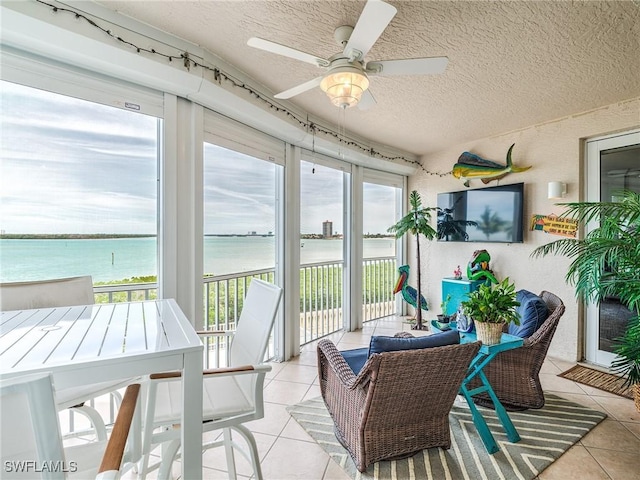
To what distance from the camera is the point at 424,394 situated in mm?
1615

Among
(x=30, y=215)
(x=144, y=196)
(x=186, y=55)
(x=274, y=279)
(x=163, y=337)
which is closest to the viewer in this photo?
(x=163, y=337)

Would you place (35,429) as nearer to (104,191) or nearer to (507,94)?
(104,191)

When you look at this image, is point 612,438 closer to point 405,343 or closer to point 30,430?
point 405,343

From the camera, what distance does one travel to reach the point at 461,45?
6.65 feet

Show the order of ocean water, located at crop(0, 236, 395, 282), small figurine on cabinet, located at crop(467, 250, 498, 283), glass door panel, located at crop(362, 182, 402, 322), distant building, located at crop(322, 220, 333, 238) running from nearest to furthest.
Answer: ocean water, located at crop(0, 236, 395, 282), small figurine on cabinet, located at crop(467, 250, 498, 283), distant building, located at crop(322, 220, 333, 238), glass door panel, located at crop(362, 182, 402, 322)

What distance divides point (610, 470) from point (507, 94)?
9.28 ft

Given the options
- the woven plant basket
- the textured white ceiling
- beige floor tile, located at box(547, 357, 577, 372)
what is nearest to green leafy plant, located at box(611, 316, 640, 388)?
the woven plant basket

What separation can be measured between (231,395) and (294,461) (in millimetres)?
698

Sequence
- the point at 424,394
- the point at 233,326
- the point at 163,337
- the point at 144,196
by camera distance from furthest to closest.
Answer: the point at 233,326 → the point at 144,196 → the point at 424,394 → the point at 163,337

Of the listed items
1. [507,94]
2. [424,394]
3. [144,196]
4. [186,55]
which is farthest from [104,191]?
[507,94]

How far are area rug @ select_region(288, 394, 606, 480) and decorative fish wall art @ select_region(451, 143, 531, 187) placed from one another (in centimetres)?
252

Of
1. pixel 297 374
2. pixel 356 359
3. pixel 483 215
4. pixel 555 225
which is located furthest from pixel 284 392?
pixel 555 225

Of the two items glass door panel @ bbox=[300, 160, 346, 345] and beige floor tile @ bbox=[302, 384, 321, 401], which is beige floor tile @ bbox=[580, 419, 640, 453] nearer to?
beige floor tile @ bbox=[302, 384, 321, 401]

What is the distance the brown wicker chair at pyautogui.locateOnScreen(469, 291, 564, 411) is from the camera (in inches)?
85.5
